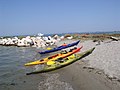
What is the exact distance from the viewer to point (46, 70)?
15.4m

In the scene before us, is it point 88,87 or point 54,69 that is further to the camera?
point 54,69

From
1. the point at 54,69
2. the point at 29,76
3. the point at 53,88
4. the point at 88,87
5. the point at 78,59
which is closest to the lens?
the point at 88,87

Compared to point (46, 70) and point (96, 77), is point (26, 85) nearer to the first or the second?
point (46, 70)

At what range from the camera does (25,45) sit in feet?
158

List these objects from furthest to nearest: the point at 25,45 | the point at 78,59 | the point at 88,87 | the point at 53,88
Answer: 1. the point at 25,45
2. the point at 78,59
3. the point at 53,88
4. the point at 88,87

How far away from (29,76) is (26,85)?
247 cm

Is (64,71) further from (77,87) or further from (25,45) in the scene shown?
(25,45)

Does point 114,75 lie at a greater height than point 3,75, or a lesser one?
greater

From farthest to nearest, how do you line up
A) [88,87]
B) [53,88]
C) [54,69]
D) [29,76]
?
1. [54,69]
2. [29,76]
3. [53,88]
4. [88,87]

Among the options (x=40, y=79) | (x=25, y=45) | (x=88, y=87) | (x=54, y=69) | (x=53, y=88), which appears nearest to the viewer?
(x=88, y=87)

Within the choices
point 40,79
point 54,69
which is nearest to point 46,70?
point 54,69

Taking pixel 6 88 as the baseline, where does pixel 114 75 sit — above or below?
above

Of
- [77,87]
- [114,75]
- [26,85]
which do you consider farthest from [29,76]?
[114,75]

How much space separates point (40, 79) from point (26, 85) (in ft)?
5.14
